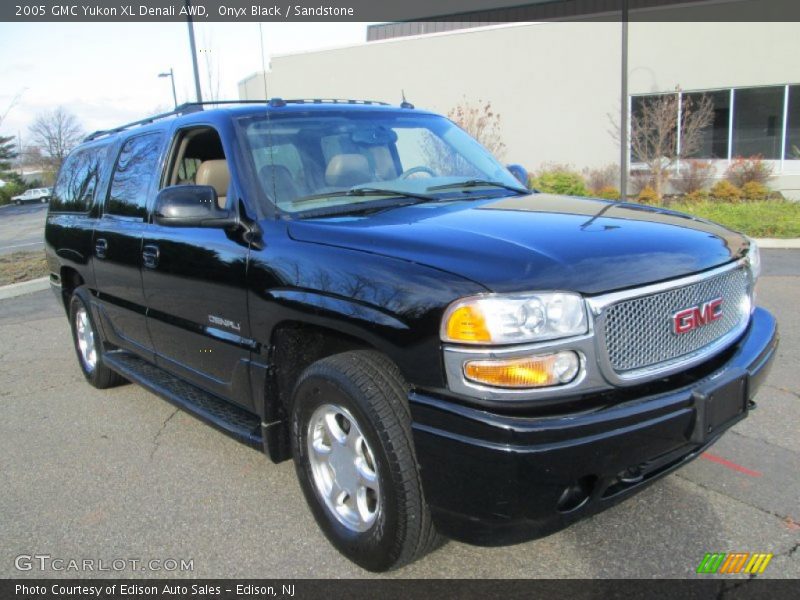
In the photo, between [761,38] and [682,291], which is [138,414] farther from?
[761,38]

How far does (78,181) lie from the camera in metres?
5.32

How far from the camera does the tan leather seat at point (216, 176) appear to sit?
3.93 metres

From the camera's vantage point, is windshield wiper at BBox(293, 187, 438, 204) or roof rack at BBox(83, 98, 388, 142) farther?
roof rack at BBox(83, 98, 388, 142)

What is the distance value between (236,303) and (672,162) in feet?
56.0

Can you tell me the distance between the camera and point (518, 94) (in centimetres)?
2122

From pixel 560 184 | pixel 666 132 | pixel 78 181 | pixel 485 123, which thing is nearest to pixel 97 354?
pixel 78 181

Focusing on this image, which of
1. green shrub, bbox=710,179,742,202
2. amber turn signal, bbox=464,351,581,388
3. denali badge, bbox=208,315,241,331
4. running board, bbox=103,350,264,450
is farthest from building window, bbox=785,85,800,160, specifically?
amber turn signal, bbox=464,351,581,388

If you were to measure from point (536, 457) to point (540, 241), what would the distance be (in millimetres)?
824

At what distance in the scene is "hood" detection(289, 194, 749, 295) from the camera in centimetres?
228

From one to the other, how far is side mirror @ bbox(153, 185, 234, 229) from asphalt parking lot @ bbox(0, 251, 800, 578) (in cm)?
142

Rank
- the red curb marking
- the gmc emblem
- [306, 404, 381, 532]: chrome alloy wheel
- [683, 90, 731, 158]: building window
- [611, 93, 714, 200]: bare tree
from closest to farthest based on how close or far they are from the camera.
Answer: the gmc emblem
[306, 404, 381, 532]: chrome alloy wheel
the red curb marking
[611, 93, 714, 200]: bare tree
[683, 90, 731, 158]: building window

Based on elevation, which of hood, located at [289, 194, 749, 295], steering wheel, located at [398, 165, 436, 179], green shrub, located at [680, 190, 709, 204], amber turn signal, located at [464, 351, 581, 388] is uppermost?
steering wheel, located at [398, 165, 436, 179]

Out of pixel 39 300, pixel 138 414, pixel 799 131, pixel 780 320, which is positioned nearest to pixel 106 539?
pixel 138 414

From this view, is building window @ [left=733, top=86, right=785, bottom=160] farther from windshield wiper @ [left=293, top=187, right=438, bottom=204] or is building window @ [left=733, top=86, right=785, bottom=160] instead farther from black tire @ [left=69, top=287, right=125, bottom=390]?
black tire @ [left=69, top=287, right=125, bottom=390]
